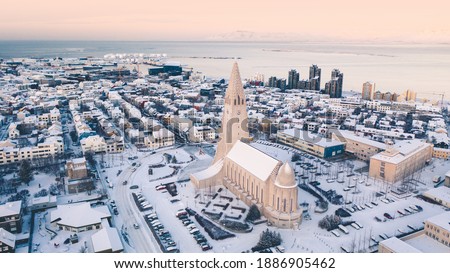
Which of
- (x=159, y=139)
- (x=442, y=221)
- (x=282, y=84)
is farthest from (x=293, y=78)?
(x=442, y=221)

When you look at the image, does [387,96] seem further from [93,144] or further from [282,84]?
[93,144]

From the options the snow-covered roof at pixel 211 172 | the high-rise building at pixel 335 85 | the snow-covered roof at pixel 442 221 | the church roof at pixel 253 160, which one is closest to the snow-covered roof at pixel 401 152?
the snow-covered roof at pixel 442 221

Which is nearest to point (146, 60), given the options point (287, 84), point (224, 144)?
point (287, 84)

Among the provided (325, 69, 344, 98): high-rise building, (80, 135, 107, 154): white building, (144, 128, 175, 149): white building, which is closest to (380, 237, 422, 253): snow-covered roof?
(144, 128, 175, 149): white building

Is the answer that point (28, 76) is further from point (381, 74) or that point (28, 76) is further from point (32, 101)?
point (381, 74)

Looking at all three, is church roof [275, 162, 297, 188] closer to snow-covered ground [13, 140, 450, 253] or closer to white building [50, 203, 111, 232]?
snow-covered ground [13, 140, 450, 253]

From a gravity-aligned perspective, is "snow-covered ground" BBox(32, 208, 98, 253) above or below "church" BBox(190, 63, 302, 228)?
below
